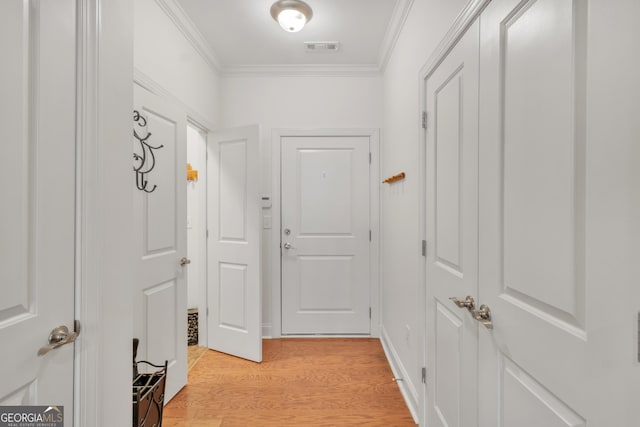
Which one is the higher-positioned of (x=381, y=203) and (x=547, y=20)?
(x=547, y=20)

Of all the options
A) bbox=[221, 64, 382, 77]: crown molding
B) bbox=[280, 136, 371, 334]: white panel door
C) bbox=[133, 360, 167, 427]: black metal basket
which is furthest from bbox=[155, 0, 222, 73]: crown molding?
bbox=[133, 360, 167, 427]: black metal basket

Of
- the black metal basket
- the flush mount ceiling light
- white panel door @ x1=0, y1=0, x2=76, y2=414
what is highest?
the flush mount ceiling light

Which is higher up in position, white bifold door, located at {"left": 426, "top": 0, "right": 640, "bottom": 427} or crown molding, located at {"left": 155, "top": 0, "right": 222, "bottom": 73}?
crown molding, located at {"left": 155, "top": 0, "right": 222, "bottom": 73}

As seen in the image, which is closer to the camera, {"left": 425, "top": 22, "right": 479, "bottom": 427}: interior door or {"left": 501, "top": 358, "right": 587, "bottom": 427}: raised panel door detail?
{"left": 501, "top": 358, "right": 587, "bottom": 427}: raised panel door detail

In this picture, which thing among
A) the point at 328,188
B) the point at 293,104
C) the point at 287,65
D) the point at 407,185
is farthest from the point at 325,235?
the point at 287,65

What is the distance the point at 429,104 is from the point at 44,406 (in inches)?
76.8

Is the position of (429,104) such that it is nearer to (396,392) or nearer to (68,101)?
(68,101)

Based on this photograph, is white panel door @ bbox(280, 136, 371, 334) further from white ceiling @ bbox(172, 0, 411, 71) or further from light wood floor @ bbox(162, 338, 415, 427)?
white ceiling @ bbox(172, 0, 411, 71)

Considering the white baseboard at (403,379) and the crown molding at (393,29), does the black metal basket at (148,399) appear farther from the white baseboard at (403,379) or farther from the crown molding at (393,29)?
the crown molding at (393,29)

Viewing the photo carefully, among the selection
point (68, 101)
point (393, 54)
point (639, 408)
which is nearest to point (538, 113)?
point (639, 408)

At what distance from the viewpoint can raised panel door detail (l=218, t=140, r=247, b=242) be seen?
9.04 ft

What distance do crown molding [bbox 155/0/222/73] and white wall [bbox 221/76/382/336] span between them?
1.13ft

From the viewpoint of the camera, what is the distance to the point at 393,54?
2.58 meters

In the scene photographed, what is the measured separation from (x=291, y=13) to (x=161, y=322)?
2.24 meters
